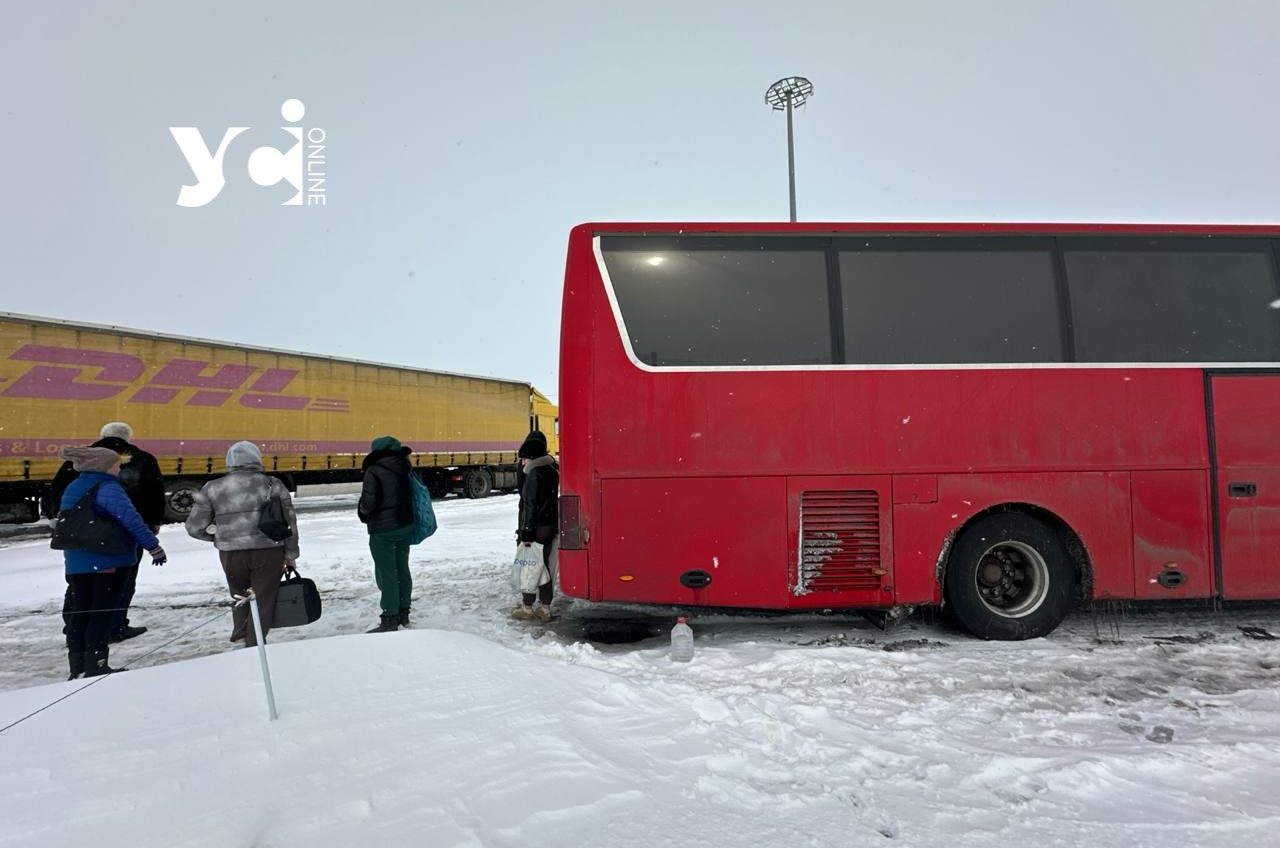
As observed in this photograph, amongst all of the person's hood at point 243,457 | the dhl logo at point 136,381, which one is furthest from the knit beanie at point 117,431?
the dhl logo at point 136,381

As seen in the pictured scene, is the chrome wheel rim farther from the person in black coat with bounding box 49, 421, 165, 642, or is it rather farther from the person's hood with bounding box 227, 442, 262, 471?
the person in black coat with bounding box 49, 421, 165, 642

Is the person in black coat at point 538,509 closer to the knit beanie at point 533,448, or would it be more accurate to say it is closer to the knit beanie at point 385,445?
the knit beanie at point 533,448

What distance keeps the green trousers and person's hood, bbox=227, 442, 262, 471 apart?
3.73 feet

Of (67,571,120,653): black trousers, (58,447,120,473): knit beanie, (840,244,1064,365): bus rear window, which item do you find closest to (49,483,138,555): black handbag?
(58,447,120,473): knit beanie

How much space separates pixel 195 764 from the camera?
2193 millimetres

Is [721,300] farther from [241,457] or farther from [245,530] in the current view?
[245,530]

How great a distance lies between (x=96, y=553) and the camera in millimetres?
3998

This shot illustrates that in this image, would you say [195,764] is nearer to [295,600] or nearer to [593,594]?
[295,600]

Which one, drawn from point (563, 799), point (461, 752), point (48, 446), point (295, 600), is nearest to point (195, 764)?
point (461, 752)

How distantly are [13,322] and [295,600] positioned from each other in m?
13.3

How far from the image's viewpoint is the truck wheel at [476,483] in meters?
19.9

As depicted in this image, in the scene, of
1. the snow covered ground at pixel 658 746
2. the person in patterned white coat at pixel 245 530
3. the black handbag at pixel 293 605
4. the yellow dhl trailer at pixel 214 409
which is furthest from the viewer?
the yellow dhl trailer at pixel 214 409

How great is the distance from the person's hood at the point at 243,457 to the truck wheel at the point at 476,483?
1609cm

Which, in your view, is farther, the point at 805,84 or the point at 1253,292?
the point at 805,84
